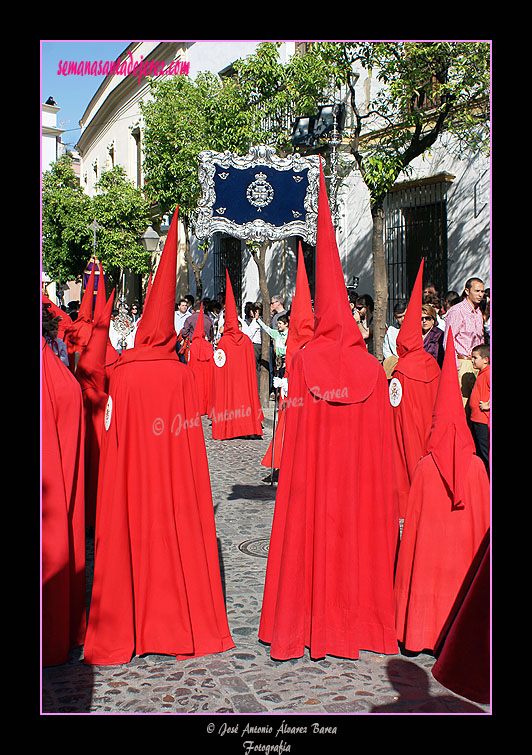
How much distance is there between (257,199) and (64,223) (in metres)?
19.7

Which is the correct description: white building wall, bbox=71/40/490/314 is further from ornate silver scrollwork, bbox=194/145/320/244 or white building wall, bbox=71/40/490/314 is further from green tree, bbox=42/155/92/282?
green tree, bbox=42/155/92/282

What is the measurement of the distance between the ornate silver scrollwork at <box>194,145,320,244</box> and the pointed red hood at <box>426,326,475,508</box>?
808 cm

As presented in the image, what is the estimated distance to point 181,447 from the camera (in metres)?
4.43

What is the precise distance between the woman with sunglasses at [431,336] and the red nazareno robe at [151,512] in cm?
467

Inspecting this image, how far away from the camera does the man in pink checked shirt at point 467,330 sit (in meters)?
9.00

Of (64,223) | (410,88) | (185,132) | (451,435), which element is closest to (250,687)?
(451,435)

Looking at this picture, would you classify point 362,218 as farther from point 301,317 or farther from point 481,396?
point 301,317

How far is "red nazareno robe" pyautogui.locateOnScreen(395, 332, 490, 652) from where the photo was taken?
4406 millimetres

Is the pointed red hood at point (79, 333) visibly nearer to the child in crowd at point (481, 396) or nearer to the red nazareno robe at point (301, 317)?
the red nazareno robe at point (301, 317)

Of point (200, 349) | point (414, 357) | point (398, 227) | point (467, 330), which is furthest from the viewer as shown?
point (398, 227)

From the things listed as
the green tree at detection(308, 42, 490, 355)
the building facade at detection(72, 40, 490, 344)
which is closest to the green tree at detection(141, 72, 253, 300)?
the building facade at detection(72, 40, 490, 344)

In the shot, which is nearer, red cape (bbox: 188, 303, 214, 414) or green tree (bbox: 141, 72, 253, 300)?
red cape (bbox: 188, 303, 214, 414)

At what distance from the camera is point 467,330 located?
908 cm

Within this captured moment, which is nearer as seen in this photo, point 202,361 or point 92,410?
point 92,410
